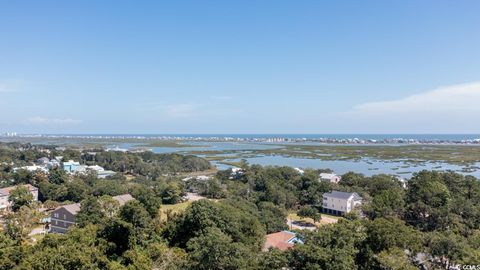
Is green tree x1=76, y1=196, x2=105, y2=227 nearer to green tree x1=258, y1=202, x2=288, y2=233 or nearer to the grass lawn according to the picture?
green tree x1=258, y1=202, x2=288, y2=233

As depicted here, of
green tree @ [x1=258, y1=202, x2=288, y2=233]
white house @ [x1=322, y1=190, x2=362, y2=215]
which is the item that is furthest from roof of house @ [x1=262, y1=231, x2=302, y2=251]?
white house @ [x1=322, y1=190, x2=362, y2=215]

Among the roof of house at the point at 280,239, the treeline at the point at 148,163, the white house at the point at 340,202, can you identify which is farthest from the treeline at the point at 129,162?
the roof of house at the point at 280,239

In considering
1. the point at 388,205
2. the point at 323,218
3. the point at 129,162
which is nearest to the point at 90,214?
the point at 323,218

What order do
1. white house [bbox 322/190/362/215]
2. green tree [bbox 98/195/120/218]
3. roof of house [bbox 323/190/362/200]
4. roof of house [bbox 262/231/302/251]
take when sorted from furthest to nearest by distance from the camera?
roof of house [bbox 323/190/362/200], white house [bbox 322/190/362/215], green tree [bbox 98/195/120/218], roof of house [bbox 262/231/302/251]

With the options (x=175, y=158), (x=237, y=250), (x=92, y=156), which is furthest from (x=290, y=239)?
(x=92, y=156)

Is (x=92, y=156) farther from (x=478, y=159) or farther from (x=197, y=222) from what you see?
(x=478, y=159)

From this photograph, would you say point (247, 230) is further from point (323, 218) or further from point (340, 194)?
point (340, 194)

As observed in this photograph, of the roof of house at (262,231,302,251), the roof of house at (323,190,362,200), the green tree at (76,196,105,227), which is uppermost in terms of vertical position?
the green tree at (76,196,105,227)
